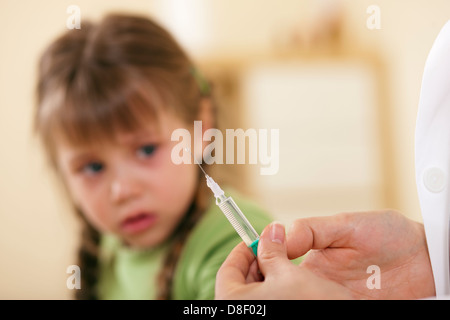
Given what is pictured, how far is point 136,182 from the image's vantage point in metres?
0.47

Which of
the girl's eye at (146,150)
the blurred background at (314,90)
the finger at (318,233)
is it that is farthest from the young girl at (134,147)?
the blurred background at (314,90)

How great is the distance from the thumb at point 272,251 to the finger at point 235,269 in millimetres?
11

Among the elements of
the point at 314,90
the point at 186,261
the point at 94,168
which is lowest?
the point at 186,261

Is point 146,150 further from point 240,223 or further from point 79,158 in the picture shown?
point 240,223

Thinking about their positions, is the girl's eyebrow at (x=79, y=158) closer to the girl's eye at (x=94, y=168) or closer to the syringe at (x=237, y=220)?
the girl's eye at (x=94, y=168)

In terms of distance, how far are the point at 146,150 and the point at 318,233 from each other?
24 centimetres

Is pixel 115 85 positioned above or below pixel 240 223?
above

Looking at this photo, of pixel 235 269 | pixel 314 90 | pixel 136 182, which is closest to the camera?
pixel 235 269

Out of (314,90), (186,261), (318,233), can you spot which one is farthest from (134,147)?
(314,90)

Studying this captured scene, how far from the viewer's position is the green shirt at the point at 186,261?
407 mm

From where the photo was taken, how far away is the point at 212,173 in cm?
58

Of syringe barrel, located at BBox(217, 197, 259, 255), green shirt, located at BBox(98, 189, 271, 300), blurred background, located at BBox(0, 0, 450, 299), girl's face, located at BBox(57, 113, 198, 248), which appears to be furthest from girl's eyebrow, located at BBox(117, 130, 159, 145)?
blurred background, located at BBox(0, 0, 450, 299)

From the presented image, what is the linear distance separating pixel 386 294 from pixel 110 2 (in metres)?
0.88
